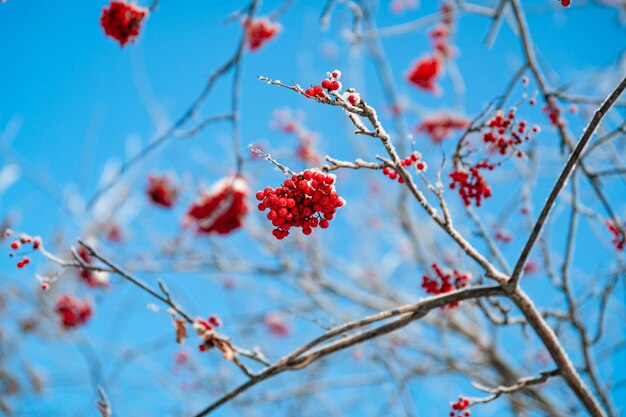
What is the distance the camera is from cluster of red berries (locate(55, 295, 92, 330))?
378cm

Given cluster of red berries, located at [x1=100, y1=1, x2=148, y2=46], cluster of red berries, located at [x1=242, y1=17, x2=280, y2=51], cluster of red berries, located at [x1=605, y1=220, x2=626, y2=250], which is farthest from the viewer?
cluster of red berries, located at [x1=242, y1=17, x2=280, y2=51]

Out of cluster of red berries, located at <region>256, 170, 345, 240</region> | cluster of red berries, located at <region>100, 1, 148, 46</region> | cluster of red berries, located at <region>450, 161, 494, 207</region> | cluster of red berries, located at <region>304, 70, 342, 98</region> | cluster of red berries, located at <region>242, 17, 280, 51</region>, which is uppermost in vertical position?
cluster of red berries, located at <region>242, 17, 280, 51</region>

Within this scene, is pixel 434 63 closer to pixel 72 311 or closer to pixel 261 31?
pixel 261 31

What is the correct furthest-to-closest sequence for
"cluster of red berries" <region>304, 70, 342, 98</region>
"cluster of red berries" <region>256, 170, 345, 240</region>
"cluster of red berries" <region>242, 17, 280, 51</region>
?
"cluster of red berries" <region>242, 17, 280, 51</region> < "cluster of red berries" <region>256, 170, 345, 240</region> < "cluster of red berries" <region>304, 70, 342, 98</region>

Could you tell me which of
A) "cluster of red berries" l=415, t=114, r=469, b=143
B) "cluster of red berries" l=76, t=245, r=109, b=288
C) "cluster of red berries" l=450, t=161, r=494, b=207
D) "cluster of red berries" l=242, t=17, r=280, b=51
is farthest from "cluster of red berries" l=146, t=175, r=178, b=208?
"cluster of red berries" l=450, t=161, r=494, b=207

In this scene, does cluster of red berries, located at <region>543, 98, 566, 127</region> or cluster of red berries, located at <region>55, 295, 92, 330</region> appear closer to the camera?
cluster of red berries, located at <region>543, 98, 566, 127</region>

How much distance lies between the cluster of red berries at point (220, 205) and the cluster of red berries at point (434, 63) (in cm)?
234

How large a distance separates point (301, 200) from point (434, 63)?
3.90 m

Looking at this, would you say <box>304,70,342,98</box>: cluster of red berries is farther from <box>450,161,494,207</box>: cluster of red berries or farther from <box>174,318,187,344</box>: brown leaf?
<box>174,318,187,344</box>: brown leaf

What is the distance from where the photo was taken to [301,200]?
1.58 metres

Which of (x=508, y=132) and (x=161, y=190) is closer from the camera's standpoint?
(x=508, y=132)

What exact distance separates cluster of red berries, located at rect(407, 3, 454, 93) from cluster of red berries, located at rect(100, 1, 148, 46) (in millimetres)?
3026

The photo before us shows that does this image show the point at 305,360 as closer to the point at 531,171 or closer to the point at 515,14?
the point at 515,14

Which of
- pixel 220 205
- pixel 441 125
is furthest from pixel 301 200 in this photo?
pixel 441 125
